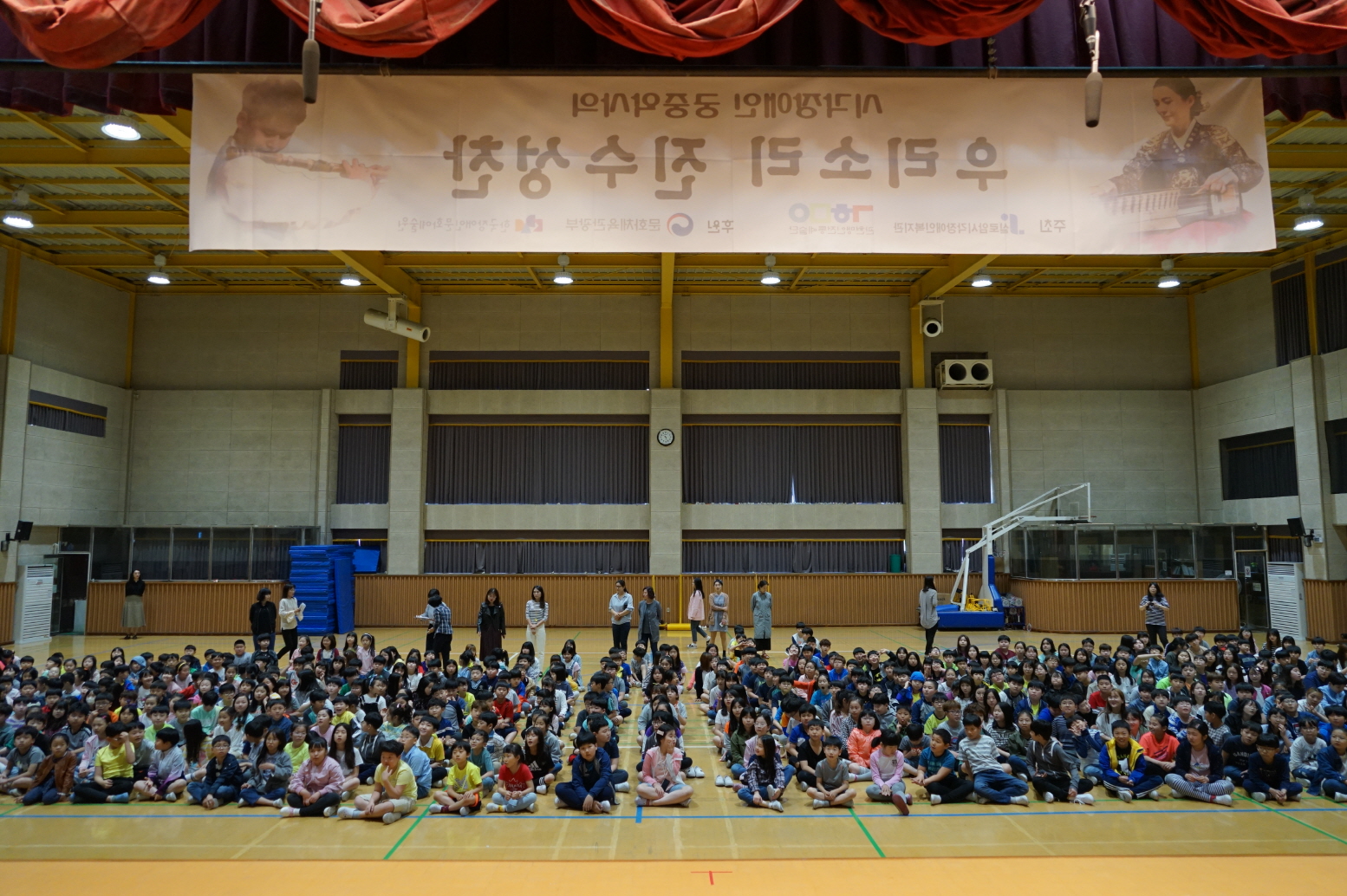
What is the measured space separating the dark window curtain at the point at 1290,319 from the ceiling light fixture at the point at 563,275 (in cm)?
1946

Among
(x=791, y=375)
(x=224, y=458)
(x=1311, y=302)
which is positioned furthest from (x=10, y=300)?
(x=1311, y=302)

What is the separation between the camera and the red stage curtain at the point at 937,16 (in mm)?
5465

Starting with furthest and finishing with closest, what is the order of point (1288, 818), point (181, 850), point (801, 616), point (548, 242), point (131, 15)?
point (801, 616)
point (1288, 818)
point (181, 850)
point (548, 242)
point (131, 15)

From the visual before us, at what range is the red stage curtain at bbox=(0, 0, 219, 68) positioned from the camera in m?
5.25

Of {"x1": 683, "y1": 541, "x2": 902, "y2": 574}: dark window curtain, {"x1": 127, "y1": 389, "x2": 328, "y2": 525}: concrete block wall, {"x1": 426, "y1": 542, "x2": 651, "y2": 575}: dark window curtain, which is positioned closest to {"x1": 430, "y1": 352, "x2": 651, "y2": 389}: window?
{"x1": 127, "y1": 389, "x2": 328, "y2": 525}: concrete block wall

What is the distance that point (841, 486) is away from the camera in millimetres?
27172

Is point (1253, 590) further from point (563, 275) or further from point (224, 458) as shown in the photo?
point (224, 458)

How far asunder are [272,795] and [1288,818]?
10524 mm

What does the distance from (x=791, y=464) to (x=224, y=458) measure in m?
17.1

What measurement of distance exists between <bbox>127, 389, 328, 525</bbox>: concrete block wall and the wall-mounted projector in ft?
12.0

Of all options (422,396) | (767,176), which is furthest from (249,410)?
(767,176)

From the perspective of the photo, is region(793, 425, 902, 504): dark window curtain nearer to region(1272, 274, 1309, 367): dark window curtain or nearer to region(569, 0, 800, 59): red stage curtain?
region(1272, 274, 1309, 367): dark window curtain

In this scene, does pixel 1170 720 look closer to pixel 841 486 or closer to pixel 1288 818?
pixel 1288 818

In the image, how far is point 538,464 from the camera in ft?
88.9
